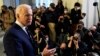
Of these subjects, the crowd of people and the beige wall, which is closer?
the crowd of people

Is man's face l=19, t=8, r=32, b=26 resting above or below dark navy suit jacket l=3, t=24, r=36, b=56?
above

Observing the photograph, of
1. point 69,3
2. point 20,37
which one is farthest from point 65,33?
point 20,37

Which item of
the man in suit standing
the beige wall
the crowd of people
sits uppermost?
the man in suit standing

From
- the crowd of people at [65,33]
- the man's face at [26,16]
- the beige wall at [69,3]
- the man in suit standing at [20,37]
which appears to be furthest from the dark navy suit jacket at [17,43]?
the beige wall at [69,3]

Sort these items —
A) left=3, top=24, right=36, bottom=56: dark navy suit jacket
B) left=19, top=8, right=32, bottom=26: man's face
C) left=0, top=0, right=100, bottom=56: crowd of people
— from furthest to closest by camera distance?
left=0, top=0, right=100, bottom=56: crowd of people, left=19, top=8, right=32, bottom=26: man's face, left=3, top=24, right=36, bottom=56: dark navy suit jacket

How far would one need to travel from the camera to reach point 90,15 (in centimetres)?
802

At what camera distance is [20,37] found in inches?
93.0

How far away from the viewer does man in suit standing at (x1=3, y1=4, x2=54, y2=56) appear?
2.24m

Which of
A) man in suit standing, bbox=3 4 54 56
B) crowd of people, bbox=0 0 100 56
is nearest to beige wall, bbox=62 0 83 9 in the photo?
crowd of people, bbox=0 0 100 56

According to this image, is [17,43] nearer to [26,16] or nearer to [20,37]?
[20,37]

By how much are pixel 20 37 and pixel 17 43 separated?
12 centimetres

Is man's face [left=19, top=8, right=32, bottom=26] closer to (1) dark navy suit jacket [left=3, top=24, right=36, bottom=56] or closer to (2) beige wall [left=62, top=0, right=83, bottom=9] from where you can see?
(1) dark navy suit jacket [left=3, top=24, right=36, bottom=56]

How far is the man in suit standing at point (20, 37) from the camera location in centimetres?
224

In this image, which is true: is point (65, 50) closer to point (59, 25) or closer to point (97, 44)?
point (97, 44)
